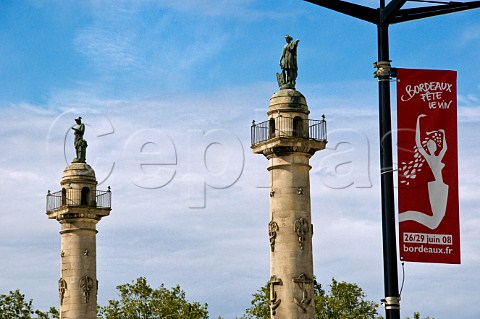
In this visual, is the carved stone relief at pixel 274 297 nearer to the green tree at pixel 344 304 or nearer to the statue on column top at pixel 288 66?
the statue on column top at pixel 288 66

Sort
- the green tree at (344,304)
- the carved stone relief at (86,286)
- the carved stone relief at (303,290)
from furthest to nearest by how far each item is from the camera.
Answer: the green tree at (344,304), the carved stone relief at (86,286), the carved stone relief at (303,290)

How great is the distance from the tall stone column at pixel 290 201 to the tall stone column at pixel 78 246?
60.3ft

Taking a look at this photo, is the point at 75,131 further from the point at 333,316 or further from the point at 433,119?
the point at 433,119

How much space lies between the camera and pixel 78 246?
205 feet

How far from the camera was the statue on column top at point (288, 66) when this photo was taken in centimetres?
4809

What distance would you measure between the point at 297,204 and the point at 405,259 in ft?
94.5

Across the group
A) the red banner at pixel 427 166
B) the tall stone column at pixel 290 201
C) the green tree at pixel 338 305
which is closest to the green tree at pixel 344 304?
the green tree at pixel 338 305

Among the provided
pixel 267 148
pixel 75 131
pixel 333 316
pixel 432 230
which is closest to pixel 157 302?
pixel 333 316

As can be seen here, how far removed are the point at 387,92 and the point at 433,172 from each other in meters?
1.53

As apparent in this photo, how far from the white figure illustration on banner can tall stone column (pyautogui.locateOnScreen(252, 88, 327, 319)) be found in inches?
1106

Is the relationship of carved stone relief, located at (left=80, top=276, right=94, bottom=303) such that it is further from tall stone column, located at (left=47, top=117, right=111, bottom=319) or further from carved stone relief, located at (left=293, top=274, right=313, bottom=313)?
carved stone relief, located at (left=293, top=274, right=313, bottom=313)

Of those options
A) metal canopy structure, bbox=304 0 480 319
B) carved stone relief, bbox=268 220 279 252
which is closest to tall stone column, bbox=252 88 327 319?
carved stone relief, bbox=268 220 279 252

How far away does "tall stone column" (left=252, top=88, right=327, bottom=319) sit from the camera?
149 feet

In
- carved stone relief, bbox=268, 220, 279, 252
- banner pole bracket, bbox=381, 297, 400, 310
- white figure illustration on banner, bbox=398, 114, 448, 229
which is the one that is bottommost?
banner pole bracket, bbox=381, 297, 400, 310
